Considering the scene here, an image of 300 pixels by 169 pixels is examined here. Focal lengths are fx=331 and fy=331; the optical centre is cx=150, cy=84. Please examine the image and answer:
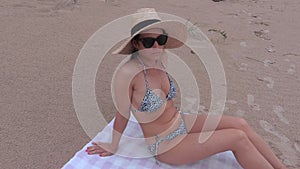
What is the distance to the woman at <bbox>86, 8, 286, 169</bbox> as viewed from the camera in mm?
1671

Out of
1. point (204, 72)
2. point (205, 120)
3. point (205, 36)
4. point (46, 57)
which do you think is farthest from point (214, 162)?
point (205, 36)

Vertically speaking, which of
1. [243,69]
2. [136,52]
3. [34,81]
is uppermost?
[136,52]

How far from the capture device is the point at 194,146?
172 centimetres

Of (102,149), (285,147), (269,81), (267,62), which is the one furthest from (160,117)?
(267,62)

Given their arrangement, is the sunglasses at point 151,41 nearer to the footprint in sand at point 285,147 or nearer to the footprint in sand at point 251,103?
the footprint in sand at point 285,147

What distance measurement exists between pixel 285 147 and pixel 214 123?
84cm

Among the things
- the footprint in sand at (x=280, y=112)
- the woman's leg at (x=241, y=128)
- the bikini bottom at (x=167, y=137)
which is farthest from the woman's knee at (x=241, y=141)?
the footprint in sand at (x=280, y=112)

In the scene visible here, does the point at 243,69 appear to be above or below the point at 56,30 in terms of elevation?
below

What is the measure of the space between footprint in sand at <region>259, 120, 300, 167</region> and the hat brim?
109 cm

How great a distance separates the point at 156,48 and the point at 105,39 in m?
2.27

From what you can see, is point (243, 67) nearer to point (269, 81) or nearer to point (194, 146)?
point (269, 81)

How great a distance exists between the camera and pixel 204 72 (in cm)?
338

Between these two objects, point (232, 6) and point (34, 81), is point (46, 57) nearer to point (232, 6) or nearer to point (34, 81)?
point (34, 81)

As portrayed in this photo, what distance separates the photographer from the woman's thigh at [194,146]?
5.55 ft
